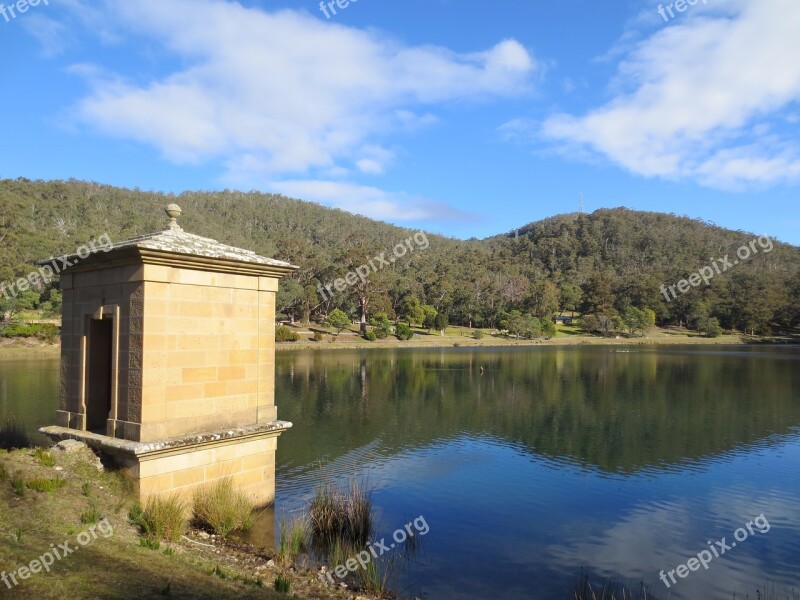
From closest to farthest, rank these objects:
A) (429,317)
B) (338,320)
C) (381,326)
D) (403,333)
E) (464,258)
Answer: (338,320), (403,333), (381,326), (429,317), (464,258)

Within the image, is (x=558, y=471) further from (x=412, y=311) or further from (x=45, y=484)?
(x=412, y=311)

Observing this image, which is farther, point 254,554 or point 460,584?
point 460,584

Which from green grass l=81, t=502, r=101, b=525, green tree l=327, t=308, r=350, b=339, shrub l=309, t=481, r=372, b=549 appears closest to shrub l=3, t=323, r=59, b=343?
green tree l=327, t=308, r=350, b=339

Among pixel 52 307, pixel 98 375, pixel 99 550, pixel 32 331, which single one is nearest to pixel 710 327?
pixel 52 307

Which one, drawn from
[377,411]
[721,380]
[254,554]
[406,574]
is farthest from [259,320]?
[721,380]

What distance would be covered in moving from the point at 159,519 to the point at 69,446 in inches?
78.3

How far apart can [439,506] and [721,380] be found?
29.9 m

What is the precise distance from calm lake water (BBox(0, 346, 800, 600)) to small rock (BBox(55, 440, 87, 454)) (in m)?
3.15

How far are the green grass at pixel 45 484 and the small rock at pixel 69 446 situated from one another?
0.69 meters

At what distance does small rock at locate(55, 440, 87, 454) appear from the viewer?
8039 millimetres

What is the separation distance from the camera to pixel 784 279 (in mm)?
109688

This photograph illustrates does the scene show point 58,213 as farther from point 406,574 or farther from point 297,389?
point 406,574

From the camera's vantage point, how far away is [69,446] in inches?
319

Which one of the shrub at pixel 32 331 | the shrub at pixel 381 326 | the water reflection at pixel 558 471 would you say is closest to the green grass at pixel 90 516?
the water reflection at pixel 558 471
